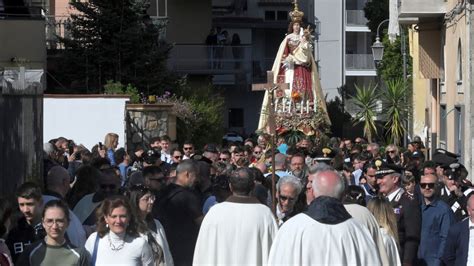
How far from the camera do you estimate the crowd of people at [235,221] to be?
7.72 m

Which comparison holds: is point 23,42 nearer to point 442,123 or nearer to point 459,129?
point 459,129

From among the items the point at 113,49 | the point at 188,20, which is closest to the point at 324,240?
the point at 113,49

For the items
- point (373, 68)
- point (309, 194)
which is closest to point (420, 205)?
point (309, 194)

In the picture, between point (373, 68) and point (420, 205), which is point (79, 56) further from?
point (373, 68)

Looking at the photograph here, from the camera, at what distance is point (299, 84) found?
26.5 meters

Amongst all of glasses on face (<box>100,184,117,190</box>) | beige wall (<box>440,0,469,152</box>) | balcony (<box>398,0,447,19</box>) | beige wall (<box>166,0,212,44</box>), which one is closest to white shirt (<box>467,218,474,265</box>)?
glasses on face (<box>100,184,117,190</box>)

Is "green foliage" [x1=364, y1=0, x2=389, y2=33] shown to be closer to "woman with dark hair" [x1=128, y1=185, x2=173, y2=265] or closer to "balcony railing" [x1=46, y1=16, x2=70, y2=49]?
"balcony railing" [x1=46, y1=16, x2=70, y2=49]

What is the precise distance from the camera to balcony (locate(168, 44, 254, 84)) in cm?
4053

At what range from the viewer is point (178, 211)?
35.3ft

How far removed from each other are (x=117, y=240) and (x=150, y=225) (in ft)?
2.30

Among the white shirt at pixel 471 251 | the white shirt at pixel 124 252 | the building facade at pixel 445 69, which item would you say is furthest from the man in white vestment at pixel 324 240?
the building facade at pixel 445 69

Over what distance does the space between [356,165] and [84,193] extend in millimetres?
6840

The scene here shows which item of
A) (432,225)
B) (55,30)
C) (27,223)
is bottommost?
(432,225)

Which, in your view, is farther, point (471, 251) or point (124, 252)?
point (471, 251)
